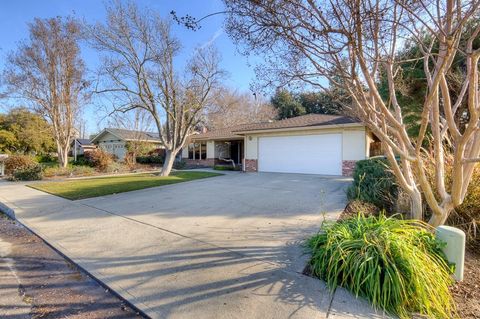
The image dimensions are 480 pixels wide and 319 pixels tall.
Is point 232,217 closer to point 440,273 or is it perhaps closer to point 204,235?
point 204,235

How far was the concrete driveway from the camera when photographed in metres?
2.79

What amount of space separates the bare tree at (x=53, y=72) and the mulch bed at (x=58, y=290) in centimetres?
1593

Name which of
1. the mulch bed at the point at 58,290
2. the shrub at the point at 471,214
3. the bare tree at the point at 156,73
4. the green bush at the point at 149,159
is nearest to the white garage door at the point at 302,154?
the bare tree at the point at 156,73

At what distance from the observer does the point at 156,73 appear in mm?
14305

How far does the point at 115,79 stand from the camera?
1371 centimetres

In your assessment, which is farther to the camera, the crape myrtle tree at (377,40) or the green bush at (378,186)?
the green bush at (378,186)

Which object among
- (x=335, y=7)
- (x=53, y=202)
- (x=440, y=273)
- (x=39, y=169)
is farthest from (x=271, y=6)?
(x=39, y=169)

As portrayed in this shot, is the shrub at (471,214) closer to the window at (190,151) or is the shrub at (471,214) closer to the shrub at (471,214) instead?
the shrub at (471,214)

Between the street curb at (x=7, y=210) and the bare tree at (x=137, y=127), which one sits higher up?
the bare tree at (x=137, y=127)

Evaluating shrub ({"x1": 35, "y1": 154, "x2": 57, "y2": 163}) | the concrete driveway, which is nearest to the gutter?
the concrete driveway

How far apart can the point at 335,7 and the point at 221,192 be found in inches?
279

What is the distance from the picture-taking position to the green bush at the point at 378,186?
6.09 m

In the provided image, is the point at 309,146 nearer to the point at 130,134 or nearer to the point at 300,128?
the point at 300,128

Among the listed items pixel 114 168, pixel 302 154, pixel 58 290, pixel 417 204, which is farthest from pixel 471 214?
pixel 114 168
